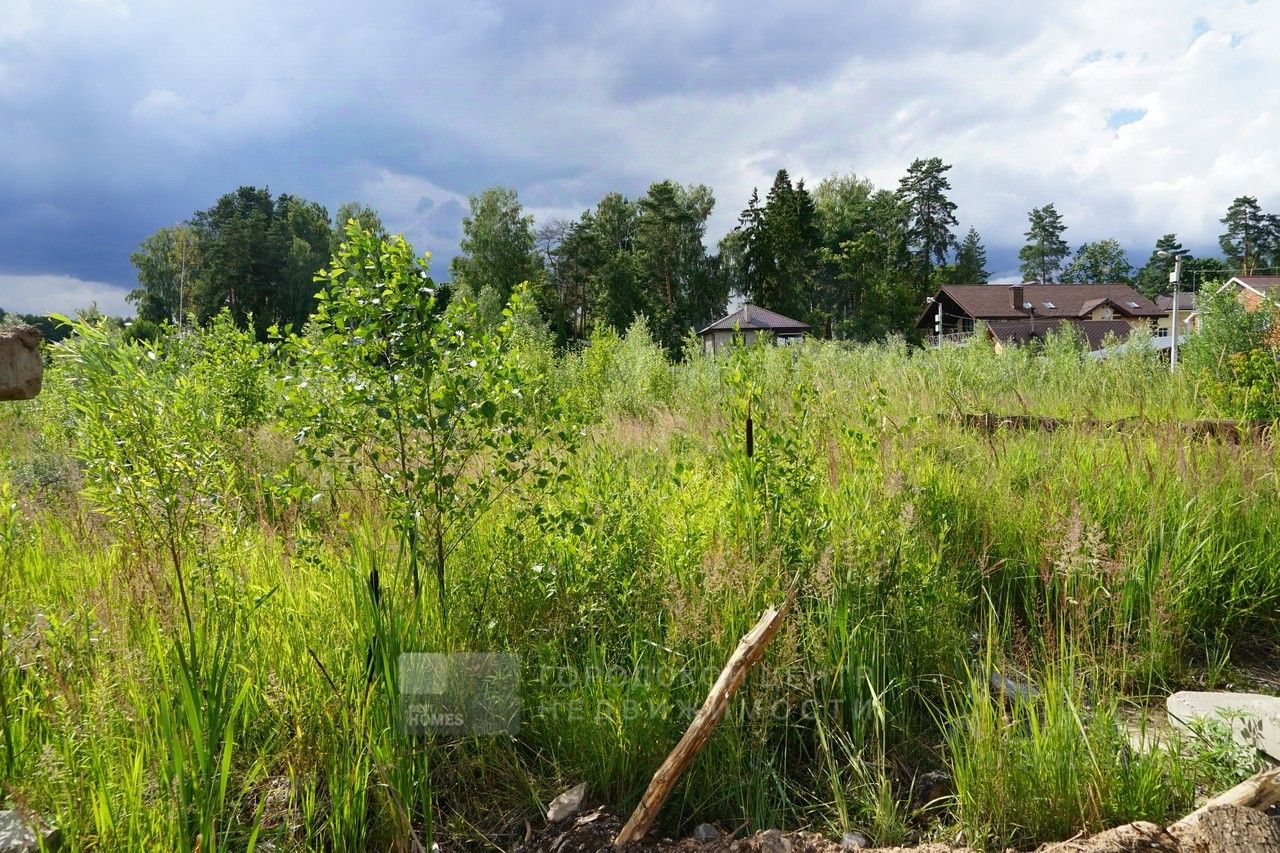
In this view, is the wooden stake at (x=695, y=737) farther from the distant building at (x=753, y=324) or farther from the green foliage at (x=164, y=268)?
the green foliage at (x=164, y=268)

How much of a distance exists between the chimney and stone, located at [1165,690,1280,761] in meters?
51.7

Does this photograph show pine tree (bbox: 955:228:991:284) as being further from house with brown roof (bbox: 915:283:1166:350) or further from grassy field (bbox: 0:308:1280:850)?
grassy field (bbox: 0:308:1280:850)

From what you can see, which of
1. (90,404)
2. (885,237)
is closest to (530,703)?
(90,404)

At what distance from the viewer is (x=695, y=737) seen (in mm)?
2102

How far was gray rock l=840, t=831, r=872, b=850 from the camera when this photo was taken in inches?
84.9

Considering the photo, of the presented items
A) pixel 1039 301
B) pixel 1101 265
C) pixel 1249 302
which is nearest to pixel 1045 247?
pixel 1101 265

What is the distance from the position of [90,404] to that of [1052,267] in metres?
111

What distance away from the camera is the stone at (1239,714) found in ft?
8.11

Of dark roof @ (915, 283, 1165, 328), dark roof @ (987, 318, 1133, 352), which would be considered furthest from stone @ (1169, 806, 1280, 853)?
dark roof @ (915, 283, 1165, 328)

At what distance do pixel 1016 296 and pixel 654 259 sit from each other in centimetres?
2459

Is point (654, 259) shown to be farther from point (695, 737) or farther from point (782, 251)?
point (695, 737)

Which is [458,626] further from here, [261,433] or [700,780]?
[261,433]

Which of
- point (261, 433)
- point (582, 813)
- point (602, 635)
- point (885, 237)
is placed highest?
point (885, 237)

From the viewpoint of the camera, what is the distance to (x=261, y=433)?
7.09 m
